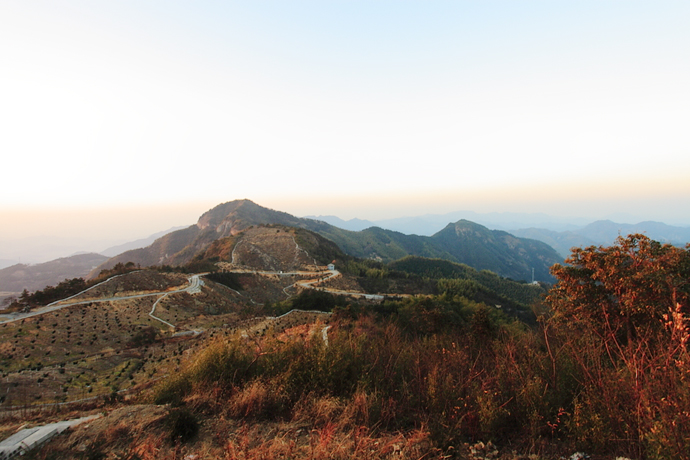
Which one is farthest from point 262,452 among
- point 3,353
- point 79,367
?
point 3,353

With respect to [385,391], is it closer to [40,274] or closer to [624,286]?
[624,286]

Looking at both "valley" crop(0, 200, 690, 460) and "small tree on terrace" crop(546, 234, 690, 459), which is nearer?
"small tree on terrace" crop(546, 234, 690, 459)

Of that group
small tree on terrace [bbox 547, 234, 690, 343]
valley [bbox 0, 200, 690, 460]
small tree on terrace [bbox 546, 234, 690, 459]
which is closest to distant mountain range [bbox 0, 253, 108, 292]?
valley [bbox 0, 200, 690, 460]

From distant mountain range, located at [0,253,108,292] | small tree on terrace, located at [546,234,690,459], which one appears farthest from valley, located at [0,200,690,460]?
distant mountain range, located at [0,253,108,292]

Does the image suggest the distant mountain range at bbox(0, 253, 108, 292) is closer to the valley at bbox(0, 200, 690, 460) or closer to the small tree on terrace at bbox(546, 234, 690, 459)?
the valley at bbox(0, 200, 690, 460)

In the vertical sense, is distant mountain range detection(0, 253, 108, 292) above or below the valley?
below

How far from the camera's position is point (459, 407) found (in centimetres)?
504

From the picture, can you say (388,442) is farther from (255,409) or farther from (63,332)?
(63,332)

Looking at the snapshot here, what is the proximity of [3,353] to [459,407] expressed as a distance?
24600mm

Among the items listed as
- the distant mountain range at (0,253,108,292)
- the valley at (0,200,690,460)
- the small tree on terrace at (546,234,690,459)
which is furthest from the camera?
the distant mountain range at (0,253,108,292)

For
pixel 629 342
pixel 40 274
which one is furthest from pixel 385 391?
pixel 40 274

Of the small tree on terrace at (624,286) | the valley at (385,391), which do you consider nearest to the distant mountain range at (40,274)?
the valley at (385,391)

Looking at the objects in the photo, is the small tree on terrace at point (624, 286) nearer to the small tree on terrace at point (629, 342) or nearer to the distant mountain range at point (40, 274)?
the small tree on terrace at point (629, 342)

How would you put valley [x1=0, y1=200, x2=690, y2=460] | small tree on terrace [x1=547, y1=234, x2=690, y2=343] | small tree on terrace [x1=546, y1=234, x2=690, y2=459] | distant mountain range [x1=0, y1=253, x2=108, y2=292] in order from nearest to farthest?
small tree on terrace [x1=546, y1=234, x2=690, y2=459]
valley [x1=0, y1=200, x2=690, y2=460]
small tree on terrace [x1=547, y1=234, x2=690, y2=343]
distant mountain range [x1=0, y1=253, x2=108, y2=292]
